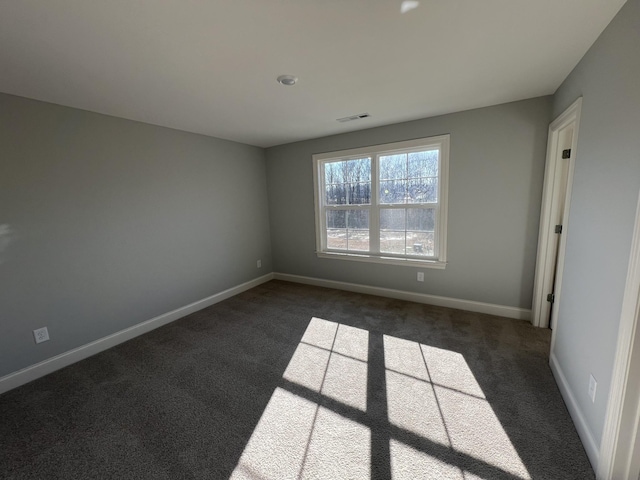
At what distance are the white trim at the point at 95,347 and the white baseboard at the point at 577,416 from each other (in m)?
3.69

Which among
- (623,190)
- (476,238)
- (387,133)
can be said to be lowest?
(476,238)

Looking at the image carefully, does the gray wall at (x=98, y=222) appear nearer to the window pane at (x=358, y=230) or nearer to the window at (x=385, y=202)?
the window at (x=385, y=202)

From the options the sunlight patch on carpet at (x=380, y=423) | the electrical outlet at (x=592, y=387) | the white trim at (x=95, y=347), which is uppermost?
the electrical outlet at (x=592, y=387)

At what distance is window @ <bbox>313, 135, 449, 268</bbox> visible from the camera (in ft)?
10.4

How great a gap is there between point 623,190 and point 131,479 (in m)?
2.84

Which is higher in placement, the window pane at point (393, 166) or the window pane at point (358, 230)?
the window pane at point (393, 166)

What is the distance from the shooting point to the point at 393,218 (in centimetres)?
350

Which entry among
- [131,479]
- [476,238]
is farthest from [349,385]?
[476,238]

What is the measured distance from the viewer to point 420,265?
3340mm

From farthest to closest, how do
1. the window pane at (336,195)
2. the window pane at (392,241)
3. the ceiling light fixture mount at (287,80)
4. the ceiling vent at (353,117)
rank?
the window pane at (336,195) → the window pane at (392,241) → the ceiling vent at (353,117) → the ceiling light fixture mount at (287,80)

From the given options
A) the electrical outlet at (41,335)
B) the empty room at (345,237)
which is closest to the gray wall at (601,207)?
the empty room at (345,237)

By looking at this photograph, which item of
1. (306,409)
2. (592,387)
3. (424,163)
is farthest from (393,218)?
(306,409)

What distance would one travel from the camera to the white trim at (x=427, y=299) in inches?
115

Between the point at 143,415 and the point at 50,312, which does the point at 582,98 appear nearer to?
the point at 143,415
